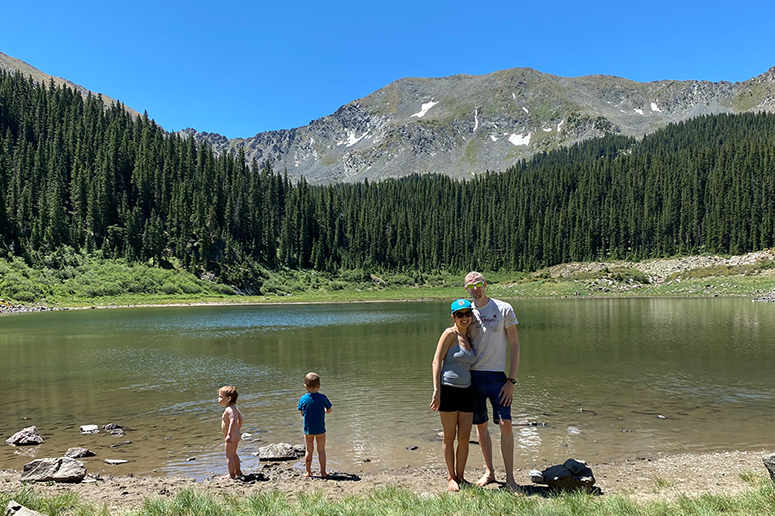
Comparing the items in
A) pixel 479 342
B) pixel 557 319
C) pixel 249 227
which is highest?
pixel 249 227

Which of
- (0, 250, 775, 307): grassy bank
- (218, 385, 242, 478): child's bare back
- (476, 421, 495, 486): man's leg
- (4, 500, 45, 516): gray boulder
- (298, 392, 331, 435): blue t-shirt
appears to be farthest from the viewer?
(0, 250, 775, 307): grassy bank

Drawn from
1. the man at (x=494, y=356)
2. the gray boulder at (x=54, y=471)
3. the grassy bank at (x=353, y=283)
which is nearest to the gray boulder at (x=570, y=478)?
the man at (x=494, y=356)

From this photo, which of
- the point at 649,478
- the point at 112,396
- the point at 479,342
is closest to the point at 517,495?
the point at 479,342

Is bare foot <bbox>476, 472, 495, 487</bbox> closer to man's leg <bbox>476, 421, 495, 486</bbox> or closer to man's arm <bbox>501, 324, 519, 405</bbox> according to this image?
man's leg <bbox>476, 421, 495, 486</bbox>

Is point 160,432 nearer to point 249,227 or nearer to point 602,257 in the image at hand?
point 249,227

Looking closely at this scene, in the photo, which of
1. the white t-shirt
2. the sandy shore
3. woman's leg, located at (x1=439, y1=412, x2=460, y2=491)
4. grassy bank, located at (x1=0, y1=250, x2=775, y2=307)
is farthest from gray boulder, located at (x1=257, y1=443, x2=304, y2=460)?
grassy bank, located at (x1=0, y1=250, x2=775, y2=307)

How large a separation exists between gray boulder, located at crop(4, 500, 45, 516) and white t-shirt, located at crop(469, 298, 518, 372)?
632cm

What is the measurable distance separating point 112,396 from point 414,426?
1147cm

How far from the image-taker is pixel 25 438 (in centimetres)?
1238

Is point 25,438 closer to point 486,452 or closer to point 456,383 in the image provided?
point 456,383

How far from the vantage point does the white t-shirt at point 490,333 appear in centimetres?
800

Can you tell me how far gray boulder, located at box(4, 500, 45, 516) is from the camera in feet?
21.0

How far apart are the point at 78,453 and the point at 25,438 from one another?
219 centimetres

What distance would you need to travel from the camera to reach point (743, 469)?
30.2 feet
